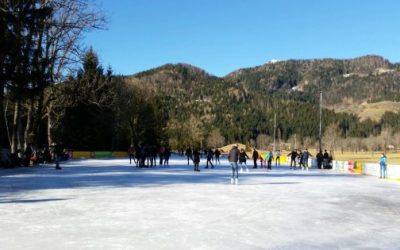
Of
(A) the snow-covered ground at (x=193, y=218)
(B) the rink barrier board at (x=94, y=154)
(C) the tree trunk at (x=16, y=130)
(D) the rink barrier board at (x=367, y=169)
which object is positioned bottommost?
(A) the snow-covered ground at (x=193, y=218)

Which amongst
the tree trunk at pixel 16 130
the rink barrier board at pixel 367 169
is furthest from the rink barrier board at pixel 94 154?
the rink barrier board at pixel 367 169

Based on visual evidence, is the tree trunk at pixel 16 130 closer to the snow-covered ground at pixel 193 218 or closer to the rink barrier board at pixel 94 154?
the snow-covered ground at pixel 193 218

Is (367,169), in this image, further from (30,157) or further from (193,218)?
(193,218)

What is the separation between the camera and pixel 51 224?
10.2 m

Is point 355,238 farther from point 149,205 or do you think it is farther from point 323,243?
point 149,205

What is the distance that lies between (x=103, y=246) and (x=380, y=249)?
15.0ft

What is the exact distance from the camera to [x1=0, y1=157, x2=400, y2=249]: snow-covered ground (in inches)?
339

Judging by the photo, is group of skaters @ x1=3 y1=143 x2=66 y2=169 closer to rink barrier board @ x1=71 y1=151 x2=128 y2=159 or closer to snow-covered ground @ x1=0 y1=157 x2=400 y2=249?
snow-covered ground @ x1=0 y1=157 x2=400 y2=249

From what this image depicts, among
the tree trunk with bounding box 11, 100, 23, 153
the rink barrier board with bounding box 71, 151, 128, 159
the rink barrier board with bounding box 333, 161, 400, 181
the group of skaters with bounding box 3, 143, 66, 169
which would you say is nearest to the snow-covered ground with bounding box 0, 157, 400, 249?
the rink barrier board with bounding box 333, 161, 400, 181

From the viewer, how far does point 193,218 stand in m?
11.4

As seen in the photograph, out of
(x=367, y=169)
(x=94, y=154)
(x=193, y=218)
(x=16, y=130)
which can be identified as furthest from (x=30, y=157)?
(x=94, y=154)

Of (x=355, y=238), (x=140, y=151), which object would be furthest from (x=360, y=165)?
(x=355, y=238)

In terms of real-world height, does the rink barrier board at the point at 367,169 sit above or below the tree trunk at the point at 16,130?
below

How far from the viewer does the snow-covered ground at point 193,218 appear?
860 cm
